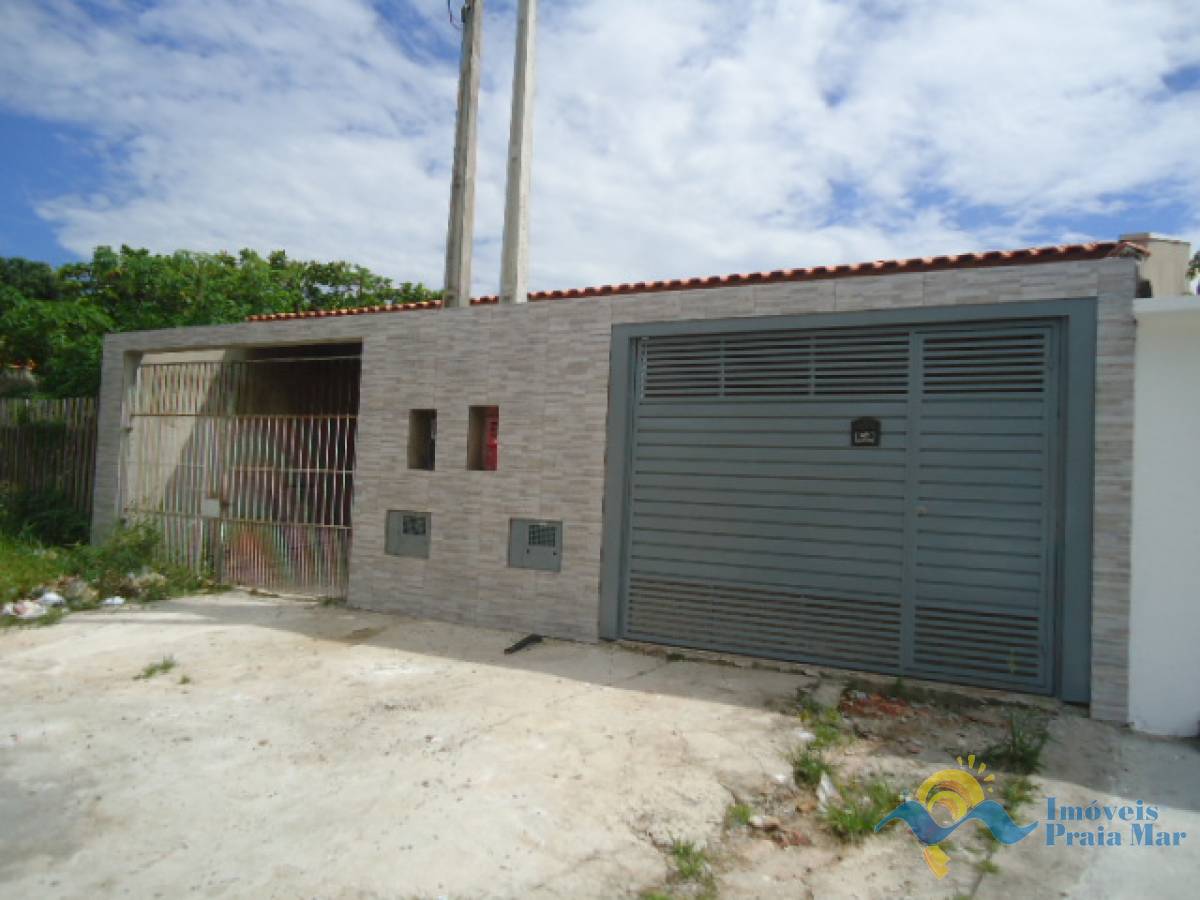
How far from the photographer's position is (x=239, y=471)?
8328 millimetres

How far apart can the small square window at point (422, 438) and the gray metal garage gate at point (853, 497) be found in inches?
91.2

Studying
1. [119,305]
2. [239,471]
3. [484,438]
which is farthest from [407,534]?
[119,305]

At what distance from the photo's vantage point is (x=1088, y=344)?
4.73 metres

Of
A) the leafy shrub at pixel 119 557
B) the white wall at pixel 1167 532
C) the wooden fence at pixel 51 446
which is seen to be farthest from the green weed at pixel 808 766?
the wooden fence at pixel 51 446

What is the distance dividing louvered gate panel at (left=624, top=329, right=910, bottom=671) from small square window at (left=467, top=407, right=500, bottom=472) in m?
1.59

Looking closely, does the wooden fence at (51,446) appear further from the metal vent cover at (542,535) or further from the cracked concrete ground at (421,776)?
the metal vent cover at (542,535)

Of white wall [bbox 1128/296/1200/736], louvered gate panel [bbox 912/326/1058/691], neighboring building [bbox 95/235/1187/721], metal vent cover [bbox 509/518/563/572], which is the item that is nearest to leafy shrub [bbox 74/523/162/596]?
neighboring building [bbox 95/235/1187/721]

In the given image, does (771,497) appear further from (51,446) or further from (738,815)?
(51,446)

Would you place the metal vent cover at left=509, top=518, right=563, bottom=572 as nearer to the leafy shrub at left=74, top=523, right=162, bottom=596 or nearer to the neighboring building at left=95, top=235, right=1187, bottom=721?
the neighboring building at left=95, top=235, right=1187, bottom=721

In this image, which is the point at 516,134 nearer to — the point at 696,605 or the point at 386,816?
the point at 696,605

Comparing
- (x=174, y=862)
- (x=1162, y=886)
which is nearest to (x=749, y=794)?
(x=1162, y=886)

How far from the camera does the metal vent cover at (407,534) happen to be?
6.96 metres

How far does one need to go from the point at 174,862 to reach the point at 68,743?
Result: 69.0 inches

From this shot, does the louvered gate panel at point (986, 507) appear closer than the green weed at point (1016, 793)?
No
